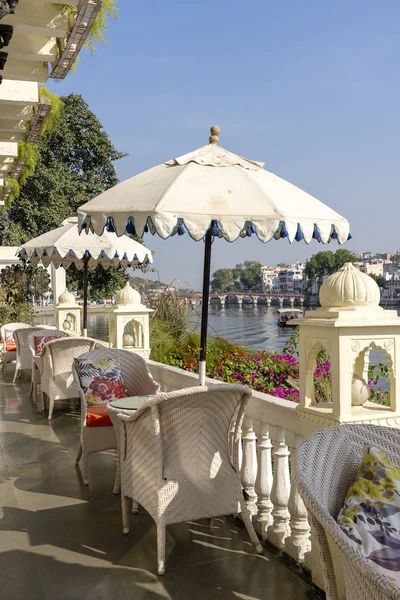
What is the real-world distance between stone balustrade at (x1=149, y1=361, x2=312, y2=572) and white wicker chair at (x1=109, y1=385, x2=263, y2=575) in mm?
137

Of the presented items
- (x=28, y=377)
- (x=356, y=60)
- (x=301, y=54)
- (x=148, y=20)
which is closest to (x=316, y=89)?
(x=301, y=54)

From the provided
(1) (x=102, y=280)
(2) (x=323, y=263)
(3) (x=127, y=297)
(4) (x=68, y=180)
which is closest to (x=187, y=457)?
(3) (x=127, y=297)

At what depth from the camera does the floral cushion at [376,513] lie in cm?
169

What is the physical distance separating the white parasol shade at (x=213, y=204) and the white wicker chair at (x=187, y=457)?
830mm

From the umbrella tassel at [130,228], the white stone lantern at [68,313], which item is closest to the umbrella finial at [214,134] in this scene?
the umbrella tassel at [130,228]

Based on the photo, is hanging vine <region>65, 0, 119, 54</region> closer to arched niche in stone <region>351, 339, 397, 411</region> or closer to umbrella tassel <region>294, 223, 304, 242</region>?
umbrella tassel <region>294, 223, 304, 242</region>

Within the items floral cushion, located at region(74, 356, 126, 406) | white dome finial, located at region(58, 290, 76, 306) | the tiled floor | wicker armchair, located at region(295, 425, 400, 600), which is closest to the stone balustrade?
the tiled floor

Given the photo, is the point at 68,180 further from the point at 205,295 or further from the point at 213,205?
the point at 213,205

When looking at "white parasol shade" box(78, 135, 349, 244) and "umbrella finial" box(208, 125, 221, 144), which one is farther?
"umbrella finial" box(208, 125, 221, 144)

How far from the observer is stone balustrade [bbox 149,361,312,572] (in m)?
2.99

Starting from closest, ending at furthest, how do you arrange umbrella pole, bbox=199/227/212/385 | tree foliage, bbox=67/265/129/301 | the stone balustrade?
the stone balustrade → umbrella pole, bbox=199/227/212/385 → tree foliage, bbox=67/265/129/301

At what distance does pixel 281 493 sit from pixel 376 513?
1.40m

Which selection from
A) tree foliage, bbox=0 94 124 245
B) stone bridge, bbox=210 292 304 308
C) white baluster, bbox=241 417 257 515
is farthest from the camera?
stone bridge, bbox=210 292 304 308

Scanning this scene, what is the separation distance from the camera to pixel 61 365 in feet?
21.5
